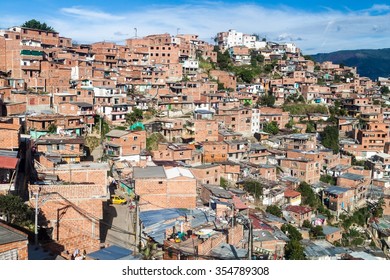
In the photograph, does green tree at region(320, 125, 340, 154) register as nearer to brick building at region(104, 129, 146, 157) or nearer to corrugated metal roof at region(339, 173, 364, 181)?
corrugated metal roof at region(339, 173, 364, 181)

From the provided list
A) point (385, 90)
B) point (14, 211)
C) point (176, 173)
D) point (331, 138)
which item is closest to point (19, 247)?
point (14, 211)

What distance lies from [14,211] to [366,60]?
23024 mm

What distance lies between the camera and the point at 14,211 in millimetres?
4527

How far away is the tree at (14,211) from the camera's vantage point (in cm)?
448

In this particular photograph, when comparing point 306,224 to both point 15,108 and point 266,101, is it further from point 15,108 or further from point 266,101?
point 266,101

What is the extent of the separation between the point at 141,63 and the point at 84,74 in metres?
4.29

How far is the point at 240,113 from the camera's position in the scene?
1405 cm

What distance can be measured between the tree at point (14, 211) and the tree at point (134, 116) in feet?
25.4

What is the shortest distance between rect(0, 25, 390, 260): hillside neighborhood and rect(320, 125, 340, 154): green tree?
54 mm

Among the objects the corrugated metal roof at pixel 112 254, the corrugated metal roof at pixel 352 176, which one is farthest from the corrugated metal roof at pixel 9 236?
the corrugated metal roof at pixel 352 176

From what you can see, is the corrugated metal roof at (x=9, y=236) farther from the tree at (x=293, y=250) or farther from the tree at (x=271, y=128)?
the tree at (x=271, y=128)

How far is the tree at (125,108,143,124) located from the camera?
12336 mm
